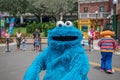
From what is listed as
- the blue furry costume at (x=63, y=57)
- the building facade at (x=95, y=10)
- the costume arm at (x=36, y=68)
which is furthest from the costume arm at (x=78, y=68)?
the building facade at (x=95, y=10)

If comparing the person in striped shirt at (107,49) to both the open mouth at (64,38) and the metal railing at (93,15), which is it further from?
the metal railing at (93,15)

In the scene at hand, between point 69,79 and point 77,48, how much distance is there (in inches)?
24.4

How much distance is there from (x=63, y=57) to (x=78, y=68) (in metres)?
0.34

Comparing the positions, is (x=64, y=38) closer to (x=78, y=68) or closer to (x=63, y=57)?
(x=63, y=57)

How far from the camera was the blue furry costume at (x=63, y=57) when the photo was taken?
5.56 metres

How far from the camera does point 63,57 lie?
5633 mm

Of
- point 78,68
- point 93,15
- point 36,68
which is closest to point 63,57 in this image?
point 78,68

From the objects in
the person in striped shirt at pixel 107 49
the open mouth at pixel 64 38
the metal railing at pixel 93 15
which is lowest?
the person in striped shirt at pixel 107 49

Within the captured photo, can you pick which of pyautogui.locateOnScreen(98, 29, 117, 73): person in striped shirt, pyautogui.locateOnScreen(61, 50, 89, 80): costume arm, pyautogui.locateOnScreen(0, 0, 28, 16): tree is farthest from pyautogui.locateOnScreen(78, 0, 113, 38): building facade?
pyautogui.locateOnScreen(61, 50, 89, 80): costume arm

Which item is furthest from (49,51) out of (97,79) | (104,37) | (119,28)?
(119,28)

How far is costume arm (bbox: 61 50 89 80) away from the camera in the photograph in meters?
5.41

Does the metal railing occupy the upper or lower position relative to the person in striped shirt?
upper

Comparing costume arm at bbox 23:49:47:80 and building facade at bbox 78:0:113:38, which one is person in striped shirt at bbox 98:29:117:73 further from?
building facade at bbox 78:0:113:38

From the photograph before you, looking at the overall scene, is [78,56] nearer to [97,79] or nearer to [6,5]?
[97,79]
